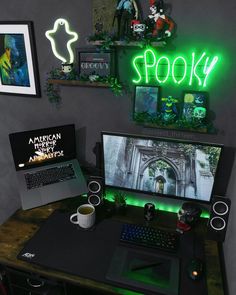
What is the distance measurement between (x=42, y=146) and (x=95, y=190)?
0.47 m

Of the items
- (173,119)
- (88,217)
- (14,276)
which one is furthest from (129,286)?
(173,119)

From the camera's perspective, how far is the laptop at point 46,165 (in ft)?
5.97

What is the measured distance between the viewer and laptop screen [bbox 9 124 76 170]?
1.83 m

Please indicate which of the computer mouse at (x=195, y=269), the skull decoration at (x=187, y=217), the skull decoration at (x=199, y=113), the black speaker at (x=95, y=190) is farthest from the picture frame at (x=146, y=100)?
the computer mouse at (x=195, y=269)

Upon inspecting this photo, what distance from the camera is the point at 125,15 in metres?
1.58

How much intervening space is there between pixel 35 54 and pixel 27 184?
857mm

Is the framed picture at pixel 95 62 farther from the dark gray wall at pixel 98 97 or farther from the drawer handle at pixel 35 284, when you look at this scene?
the drawer handle at pixel 35 284

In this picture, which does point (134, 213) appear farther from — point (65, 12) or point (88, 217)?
point (65, 12)

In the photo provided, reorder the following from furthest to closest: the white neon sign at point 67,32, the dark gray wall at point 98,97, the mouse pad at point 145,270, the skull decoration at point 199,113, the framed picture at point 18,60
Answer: the framed picture at point 18,60, the white neon sign at point 67,32, the skull decoration at point 199,113, the dark gray wall at point 98,97, the mouse pad at point 145,270

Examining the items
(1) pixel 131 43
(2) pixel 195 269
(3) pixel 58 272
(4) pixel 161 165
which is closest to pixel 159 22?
(1) pixel 131 43

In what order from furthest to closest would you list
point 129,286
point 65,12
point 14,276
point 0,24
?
point 0,24
point 65,12
point 14,276
point 129,286

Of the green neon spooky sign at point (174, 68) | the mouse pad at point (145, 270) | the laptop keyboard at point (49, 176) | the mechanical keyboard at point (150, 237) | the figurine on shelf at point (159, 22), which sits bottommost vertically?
the mouse pad at point (145, 270)

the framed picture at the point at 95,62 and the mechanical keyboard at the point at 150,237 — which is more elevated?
the framed picture at the point at 95,62

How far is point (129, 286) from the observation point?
51.4 inches
